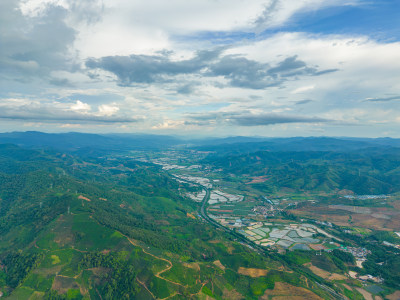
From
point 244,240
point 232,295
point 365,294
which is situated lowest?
point 244,240

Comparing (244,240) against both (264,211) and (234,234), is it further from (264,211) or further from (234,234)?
(264,211)

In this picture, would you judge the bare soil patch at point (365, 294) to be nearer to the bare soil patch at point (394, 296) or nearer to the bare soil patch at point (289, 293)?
the bare soil patch at point (394, 296)

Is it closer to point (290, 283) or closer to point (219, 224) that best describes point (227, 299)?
point (290, 283)

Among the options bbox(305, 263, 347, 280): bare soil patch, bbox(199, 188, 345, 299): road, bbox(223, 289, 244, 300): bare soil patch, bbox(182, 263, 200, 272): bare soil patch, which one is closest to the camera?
bbox(223, 289, 244, 300): bare soil patch

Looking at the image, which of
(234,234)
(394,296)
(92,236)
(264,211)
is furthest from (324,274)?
(92,236)

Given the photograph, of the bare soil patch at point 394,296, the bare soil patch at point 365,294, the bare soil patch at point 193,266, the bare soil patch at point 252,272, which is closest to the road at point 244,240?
the bare soil patch at point 365,294

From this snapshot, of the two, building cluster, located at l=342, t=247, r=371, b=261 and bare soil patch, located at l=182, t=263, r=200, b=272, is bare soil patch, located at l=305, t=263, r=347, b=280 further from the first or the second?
bare soil patch, located at l=182, t=263, r=200, b=272

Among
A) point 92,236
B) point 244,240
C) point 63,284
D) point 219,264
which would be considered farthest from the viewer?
point 244,240

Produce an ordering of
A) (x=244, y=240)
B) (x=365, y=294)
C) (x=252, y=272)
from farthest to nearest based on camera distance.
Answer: (x=244, y=240) → (x=252, y=272) → (x=365, y=294)

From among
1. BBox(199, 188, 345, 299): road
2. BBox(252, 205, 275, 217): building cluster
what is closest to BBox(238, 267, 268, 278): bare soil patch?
BBox(199, 188, 345, 299): road

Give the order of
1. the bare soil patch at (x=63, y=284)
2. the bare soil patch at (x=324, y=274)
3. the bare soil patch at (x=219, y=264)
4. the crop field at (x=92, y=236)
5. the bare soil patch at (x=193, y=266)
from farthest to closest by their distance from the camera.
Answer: the bare soil patch at (x=324, y=274), the bare soil patch at (x=219, y=264), the crop field at (x=92, y=236), the bare soil patch at (x=193, y=266), the bare soil patch at (x=63, y=284)

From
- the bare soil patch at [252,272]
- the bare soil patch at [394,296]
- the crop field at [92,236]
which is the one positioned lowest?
the bare soil patch at [394,296]

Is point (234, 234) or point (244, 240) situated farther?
point (234, 234)
